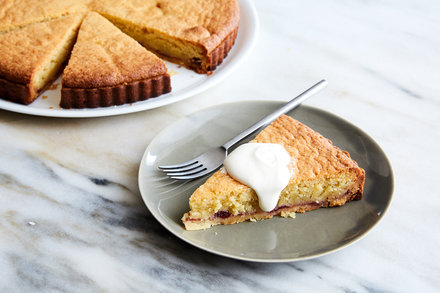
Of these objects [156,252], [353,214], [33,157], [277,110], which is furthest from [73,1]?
[353,214]

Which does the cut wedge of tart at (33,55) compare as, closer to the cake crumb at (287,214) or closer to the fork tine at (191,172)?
the fork tine at (191,172)

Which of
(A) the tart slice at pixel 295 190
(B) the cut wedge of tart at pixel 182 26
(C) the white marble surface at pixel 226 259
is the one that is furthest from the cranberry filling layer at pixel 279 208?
(B) the cut wedge of tart at pixel 182 26

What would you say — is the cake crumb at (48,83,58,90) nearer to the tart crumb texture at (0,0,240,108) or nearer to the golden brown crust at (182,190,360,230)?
the tart crumb texture at (0,0,240,108)

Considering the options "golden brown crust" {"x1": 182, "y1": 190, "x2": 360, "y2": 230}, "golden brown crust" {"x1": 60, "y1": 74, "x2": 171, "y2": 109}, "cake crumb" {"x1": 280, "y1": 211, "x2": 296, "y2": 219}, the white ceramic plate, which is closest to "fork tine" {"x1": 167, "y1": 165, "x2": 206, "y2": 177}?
"golden brown crust" {"x1": 182, "y1": 190, "x2": 360, "y2": 230}

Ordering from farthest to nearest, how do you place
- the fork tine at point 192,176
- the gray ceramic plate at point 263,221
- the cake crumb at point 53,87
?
the cake crumb at point 53,87
the fork tine at point 192,176
the gray ceramic plate at point 263,221

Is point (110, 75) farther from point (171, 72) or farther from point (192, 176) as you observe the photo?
point (192, 176)

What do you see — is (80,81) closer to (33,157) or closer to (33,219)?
(33,157)

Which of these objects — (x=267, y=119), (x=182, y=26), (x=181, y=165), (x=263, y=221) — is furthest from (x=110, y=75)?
(x=263, y=221)

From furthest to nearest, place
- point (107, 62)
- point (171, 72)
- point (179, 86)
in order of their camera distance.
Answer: point (171, 72) → point (179, 86) → point (107, 62)
